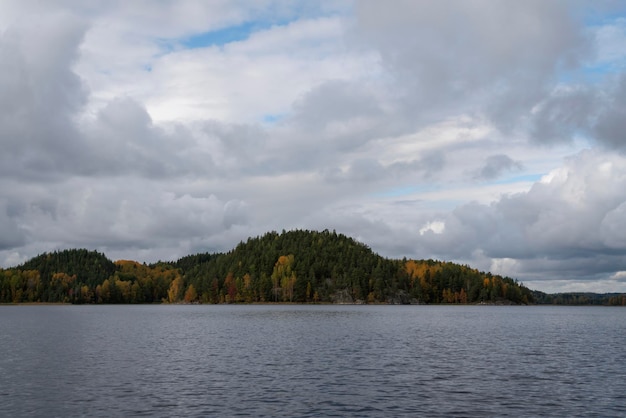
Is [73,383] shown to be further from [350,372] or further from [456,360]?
[456,360]

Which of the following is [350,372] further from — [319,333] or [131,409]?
[319,333]

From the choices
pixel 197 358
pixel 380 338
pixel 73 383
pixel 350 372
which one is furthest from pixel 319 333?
pixel 73 383

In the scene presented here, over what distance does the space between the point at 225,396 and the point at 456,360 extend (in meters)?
36.0

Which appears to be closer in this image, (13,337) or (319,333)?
(13,337)

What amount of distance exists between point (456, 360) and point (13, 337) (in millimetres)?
83264

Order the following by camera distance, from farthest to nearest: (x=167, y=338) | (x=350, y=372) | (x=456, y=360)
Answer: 1. (x=167, y=338)
2. (x=456, y=360)
3. (x=350, y=372)

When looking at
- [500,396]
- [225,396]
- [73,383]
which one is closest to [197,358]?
[73,383]

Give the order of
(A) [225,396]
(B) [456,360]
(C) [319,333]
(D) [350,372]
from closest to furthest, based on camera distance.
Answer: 1. (A) [225,396]
2. (D) [350,372]
3. (B) [456,360]
4. (C) [319,333]

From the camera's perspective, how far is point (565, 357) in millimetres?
79500

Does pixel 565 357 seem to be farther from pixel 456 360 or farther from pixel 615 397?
pixel 615 397

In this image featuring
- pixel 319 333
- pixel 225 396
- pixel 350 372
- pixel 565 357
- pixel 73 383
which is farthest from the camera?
pixel 319 333

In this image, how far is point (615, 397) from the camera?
4981cm

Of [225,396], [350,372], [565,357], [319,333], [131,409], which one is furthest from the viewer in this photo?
[319,333]

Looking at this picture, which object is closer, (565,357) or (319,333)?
(565,357)
